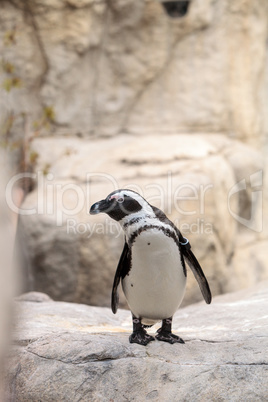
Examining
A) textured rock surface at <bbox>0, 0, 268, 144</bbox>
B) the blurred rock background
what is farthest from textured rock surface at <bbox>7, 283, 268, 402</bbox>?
textured rock surface at <bbox>0, 0, 268, 144</bbox>

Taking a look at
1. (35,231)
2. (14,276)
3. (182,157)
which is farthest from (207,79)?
(14,276)

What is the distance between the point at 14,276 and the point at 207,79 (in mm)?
5220

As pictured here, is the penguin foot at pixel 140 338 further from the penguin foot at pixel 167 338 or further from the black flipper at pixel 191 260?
the black flipper at pixel 191 260

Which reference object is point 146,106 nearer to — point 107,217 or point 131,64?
point 131,64

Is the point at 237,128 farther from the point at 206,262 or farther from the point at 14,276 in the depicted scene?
the point at 14,276

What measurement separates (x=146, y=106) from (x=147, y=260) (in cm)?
392

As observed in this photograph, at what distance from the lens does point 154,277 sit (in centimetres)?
188

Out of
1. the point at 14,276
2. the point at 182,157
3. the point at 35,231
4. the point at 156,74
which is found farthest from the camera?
the point at 156,74

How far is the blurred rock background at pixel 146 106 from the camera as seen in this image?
468cm

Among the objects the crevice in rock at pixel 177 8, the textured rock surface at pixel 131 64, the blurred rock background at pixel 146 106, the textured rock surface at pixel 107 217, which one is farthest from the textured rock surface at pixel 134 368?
the crevice in rock at pixel 177 8

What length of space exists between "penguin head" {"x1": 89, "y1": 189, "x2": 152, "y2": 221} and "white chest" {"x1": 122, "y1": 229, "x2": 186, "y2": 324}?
0.32ft

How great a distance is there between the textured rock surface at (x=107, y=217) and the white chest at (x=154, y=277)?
2137mm

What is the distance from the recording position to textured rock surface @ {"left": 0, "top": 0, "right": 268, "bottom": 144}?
17.2 feet

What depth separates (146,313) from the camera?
1.96 meters
